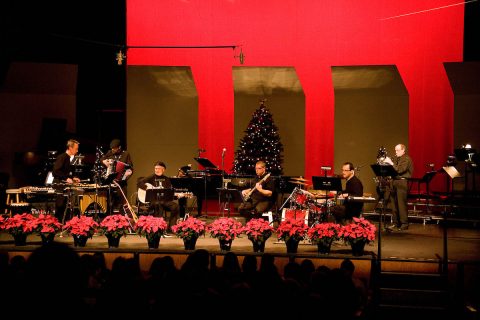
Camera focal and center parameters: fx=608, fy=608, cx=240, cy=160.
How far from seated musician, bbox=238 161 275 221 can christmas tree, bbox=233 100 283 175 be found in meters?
2.94

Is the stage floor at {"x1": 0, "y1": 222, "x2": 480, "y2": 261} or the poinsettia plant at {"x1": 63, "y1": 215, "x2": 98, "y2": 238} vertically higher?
the poinsettia plant at {"x1": 63, "y1": 215, "x2": 98, "y2": 238}

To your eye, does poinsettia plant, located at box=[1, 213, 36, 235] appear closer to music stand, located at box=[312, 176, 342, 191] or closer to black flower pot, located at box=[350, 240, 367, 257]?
music stand, located at box=[312, 176, 342, 191]

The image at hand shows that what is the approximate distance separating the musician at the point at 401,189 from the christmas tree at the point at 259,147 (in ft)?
10.00

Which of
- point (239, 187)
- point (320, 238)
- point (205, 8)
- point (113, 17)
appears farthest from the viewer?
point (113, 17)

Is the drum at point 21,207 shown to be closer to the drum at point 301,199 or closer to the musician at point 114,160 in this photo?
the musician at point 114,160

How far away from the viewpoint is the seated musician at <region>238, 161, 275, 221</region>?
10945 millimetres

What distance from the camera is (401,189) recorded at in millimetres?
11930

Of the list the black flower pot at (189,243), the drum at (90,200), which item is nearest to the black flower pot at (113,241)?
the black flower pot at (189,243)

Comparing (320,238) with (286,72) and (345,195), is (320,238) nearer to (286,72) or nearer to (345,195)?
(345,195)

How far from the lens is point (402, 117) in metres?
14.0

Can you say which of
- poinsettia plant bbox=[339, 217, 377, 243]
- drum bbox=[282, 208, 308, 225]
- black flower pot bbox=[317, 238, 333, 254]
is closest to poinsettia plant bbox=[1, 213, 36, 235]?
drum bbox=[282, 208, 308, 225]

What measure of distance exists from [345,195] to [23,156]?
8.17 m

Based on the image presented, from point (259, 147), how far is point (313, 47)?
2.78 meters

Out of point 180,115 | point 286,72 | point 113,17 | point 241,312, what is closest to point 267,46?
point 286,72
